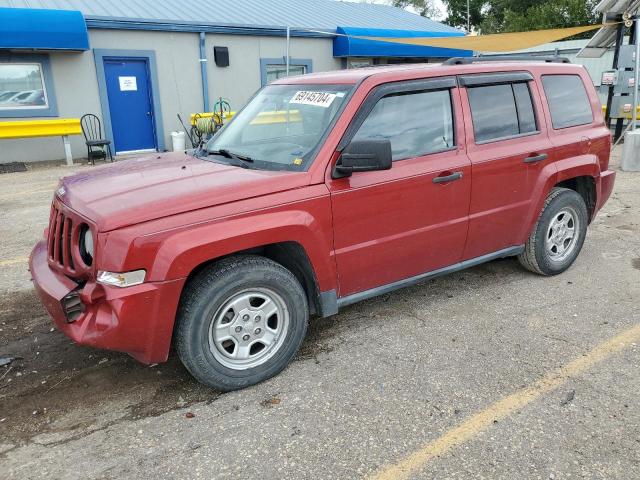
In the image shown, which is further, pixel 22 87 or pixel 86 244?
pixel 22 87

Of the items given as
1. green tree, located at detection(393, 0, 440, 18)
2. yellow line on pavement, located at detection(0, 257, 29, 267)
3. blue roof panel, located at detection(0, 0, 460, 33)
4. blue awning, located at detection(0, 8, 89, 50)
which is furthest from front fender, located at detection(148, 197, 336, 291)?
green tree, located at detection(393, 0, 440, 18)

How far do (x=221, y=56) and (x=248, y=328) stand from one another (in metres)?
12.3

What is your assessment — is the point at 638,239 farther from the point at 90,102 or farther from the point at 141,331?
the point at 90,102

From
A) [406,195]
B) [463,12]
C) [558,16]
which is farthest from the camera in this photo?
[463,12]

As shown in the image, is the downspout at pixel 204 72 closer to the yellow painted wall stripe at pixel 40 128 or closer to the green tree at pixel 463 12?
the yellow painted wall stripe at pixel 40 128

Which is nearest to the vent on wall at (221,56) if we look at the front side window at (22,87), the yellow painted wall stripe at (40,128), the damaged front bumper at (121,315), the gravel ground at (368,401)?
the yellow painted wall stripe at (40,128)

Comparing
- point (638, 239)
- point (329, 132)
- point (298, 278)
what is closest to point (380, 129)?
point (329, 132)

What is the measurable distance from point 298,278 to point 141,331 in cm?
106

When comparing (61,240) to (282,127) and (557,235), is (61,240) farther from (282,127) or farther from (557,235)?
(557,235)

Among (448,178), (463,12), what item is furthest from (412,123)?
(463,12)

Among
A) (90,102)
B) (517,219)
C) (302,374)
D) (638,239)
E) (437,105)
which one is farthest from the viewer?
(90,102)

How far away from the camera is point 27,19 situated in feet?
35.5

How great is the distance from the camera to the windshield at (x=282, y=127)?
3445 millimetres

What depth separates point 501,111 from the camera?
13.6ft
